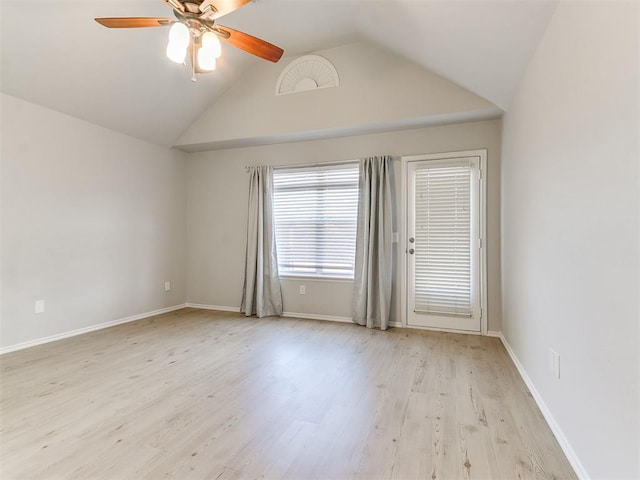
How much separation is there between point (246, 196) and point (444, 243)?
2853 mm

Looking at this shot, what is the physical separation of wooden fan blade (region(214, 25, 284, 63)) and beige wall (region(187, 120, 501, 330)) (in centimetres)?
190

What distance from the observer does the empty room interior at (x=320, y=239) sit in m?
1.54

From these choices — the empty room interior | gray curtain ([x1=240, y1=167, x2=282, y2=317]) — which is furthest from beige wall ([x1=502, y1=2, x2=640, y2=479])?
gray curtain ([x1=240, y1=167, x2=282, y2=317])

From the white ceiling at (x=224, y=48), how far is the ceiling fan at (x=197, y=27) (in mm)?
873

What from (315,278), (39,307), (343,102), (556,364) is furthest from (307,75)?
(39,307)

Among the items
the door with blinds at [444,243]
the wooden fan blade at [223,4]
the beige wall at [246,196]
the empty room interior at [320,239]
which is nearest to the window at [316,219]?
the empty room interior at [320,239]

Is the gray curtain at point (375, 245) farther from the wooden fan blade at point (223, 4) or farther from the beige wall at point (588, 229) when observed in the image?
the wooden fan blade at point (223, 4)

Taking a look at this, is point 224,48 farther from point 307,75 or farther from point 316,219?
point 316,219

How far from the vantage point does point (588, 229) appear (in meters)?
1.46

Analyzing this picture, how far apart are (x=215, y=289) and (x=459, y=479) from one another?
14.0 ft

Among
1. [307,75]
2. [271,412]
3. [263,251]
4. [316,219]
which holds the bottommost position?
[271,412]

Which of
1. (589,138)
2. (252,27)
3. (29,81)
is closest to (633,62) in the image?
(589,138)

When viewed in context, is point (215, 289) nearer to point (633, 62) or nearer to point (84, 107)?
point (84, 107)

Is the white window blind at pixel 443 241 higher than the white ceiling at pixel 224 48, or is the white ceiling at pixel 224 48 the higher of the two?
the white ceiling at pixel 224 48
